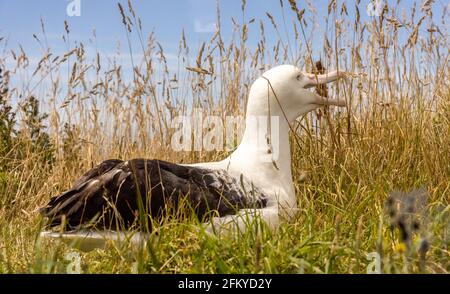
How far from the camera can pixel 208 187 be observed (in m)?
2.98

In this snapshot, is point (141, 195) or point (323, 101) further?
point (323, 101)

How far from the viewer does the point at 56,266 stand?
212cm

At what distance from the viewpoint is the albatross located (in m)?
2.81

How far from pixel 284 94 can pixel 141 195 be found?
995 mm

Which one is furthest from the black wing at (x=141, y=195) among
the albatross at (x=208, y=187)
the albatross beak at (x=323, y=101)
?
the albatross beak at (x=323, y=101)

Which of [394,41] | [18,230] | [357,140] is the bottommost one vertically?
[18,230]

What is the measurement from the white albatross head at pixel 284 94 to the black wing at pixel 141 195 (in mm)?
465

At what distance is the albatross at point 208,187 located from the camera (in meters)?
2.81

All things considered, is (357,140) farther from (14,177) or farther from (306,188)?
(14,177)

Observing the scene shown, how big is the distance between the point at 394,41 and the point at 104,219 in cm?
257

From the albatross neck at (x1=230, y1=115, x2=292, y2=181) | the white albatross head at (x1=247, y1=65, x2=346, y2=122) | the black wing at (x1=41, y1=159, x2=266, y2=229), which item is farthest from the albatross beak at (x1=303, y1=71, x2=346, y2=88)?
the black wing at (x1=41, y1=159, x2=266, y2=229)

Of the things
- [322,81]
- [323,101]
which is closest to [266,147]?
[323,101]

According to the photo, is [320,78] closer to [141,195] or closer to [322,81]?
[322,81]
